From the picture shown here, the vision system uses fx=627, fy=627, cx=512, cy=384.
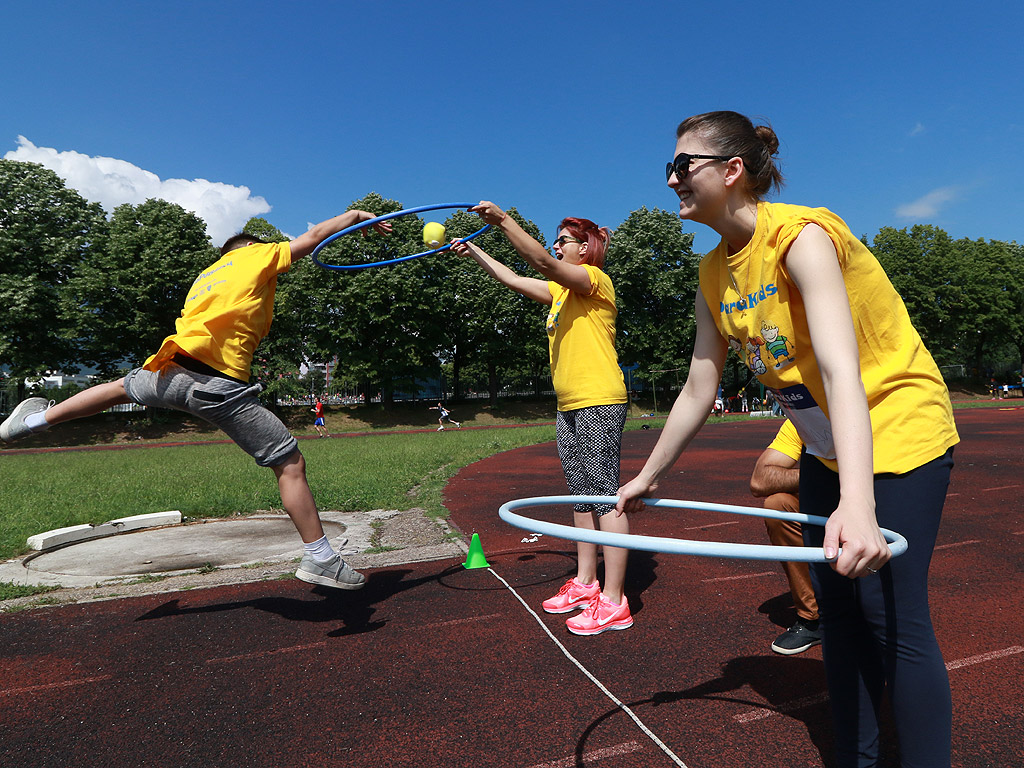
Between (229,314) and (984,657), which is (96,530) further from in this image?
(984,657)

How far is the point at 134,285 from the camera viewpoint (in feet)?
108

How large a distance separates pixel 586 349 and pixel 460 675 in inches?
73.4

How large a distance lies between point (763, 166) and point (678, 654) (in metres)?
2.29

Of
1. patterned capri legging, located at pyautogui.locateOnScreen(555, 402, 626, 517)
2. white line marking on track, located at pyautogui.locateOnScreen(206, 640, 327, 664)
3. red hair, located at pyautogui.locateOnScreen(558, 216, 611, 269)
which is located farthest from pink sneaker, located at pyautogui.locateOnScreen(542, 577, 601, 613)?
red hair, located at pyautogui.locateOnScreen(558, 216, 611, 269)

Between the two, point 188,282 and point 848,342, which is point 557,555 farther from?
point 188,282

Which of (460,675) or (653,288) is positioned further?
(653,288)

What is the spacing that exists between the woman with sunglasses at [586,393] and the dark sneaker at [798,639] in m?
0.77

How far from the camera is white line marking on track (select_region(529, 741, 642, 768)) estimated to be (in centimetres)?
219

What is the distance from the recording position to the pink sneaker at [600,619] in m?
3.37

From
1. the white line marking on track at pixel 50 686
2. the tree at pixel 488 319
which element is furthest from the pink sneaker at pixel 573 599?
the tree at pixel 488 319

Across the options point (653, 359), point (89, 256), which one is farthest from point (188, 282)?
point (653, 359)

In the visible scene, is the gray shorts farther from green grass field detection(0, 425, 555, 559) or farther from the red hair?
green grass field detection(0, 425, 555, 559)

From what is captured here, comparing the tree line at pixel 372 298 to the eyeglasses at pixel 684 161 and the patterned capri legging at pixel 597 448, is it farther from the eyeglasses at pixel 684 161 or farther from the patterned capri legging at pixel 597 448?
the eyeglasses at pixel 684 161

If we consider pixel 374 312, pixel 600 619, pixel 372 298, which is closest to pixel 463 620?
pixel 600 619
